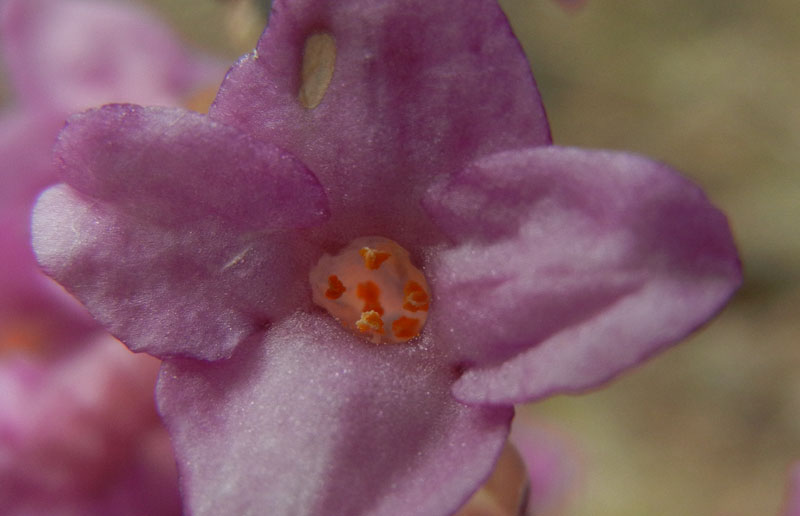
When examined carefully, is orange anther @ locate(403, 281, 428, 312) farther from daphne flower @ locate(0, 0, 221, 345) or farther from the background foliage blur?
the background foliage blur

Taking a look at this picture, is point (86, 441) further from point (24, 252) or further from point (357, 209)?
point (357, 209)

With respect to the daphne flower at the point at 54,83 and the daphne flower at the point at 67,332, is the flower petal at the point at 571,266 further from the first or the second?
the daphne flower at the point at 54,83

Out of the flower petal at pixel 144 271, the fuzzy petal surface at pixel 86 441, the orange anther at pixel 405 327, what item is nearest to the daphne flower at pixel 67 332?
the fuzzy petal surface at pixel 86 441

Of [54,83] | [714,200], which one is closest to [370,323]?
[54,83]

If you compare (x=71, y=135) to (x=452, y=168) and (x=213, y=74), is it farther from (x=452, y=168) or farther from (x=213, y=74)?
(x=213, y=74)

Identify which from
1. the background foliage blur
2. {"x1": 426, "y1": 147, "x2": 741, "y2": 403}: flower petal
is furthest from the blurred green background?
{"x1": 426, "y1": 147, "x2": 741, "y2": 403}: flower petal
